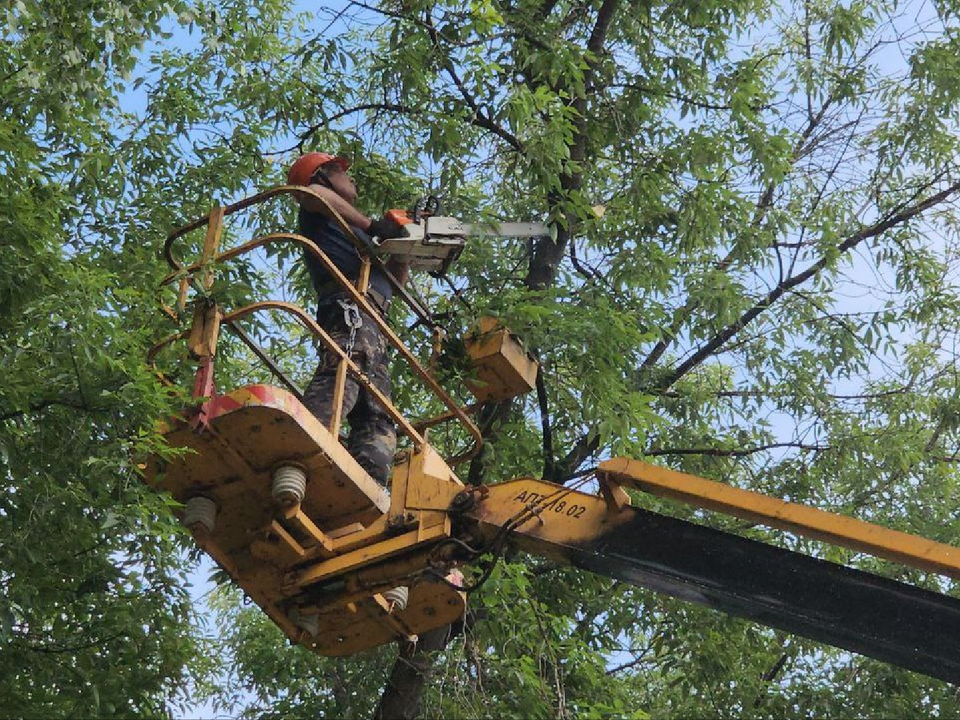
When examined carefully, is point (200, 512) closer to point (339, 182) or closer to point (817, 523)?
point (339, 182)

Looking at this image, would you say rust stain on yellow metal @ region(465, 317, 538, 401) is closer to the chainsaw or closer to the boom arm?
the chainsaw

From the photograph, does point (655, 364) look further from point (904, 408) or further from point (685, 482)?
point (685, 482)

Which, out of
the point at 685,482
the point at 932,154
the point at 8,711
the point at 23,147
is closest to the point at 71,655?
the point at 8,711

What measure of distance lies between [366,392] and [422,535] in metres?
1.33

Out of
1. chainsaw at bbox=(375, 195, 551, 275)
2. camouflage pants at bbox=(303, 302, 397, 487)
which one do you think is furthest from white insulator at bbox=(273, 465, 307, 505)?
chainsaw at bbox=(375, 195, 551, 275)

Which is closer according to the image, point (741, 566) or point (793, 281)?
point (741, 566)

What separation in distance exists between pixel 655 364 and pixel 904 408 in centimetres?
218

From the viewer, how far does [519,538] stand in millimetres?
7156

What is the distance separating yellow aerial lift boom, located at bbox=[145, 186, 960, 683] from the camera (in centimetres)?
664

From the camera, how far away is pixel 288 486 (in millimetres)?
7203

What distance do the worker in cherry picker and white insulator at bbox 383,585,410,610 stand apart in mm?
735

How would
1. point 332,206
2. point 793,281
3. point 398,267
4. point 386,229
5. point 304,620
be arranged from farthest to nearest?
point 793,281 < point 398,267 < point 386,229 < point 332,206 < point 304,620

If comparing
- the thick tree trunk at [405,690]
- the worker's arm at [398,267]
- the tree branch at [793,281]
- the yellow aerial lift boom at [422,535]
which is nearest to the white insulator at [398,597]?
the yellow aerial lift boom at [422,535]

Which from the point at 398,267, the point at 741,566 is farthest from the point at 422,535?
the point at 398,267
